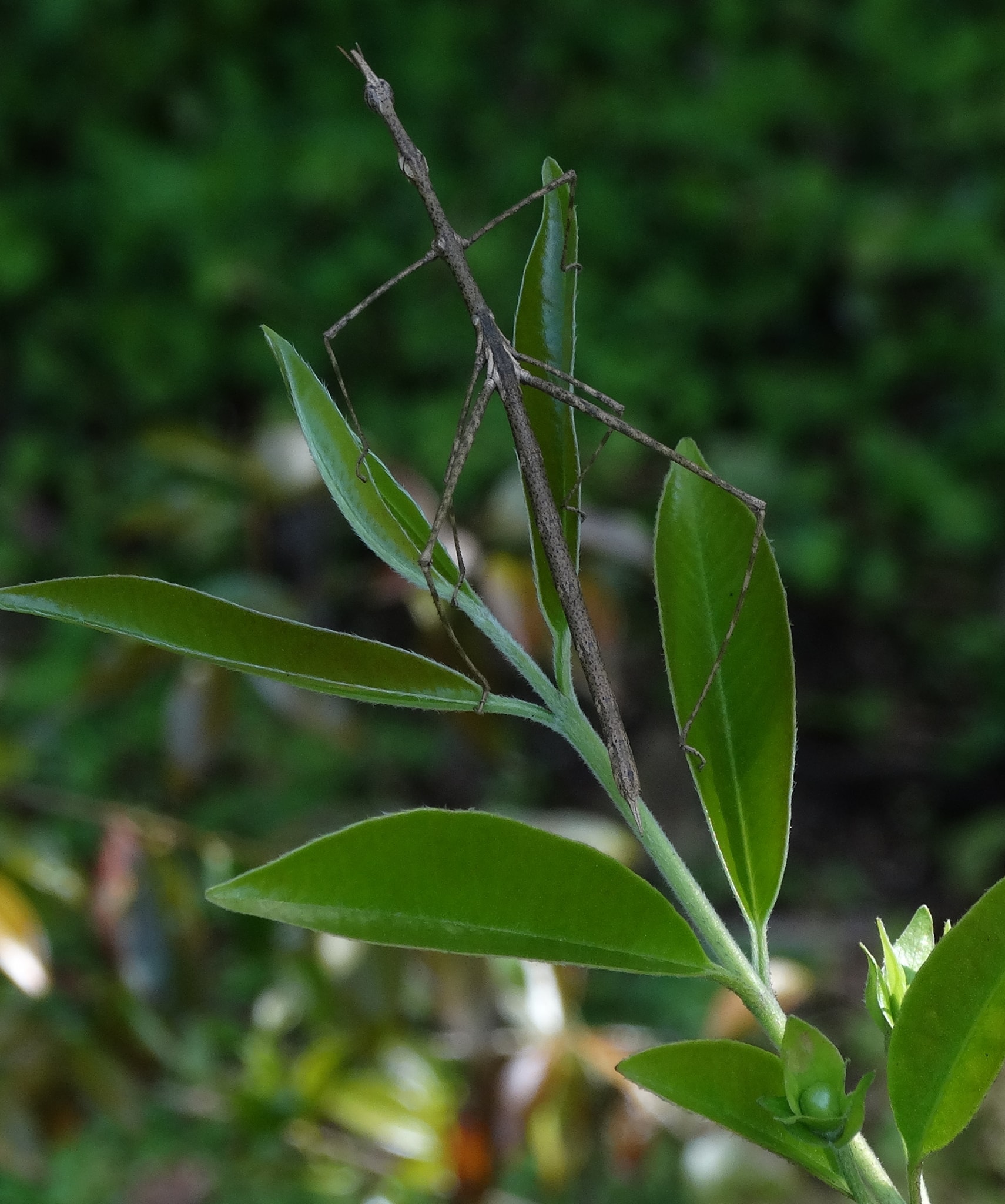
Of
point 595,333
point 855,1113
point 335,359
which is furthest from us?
point 595,333

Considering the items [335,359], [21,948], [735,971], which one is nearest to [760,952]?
[735,971]

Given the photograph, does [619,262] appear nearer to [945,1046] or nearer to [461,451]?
[461,451]

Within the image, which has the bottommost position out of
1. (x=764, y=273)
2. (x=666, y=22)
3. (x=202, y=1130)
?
(x=202, y=1130)

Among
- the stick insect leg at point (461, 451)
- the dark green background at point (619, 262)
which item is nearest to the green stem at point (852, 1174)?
the stick insect leg at point (461, 451)

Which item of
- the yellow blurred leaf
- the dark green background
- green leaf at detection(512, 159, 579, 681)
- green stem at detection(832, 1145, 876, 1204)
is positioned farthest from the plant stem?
the dark green background

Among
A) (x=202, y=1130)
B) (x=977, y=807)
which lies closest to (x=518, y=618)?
(x=202, y=1130)

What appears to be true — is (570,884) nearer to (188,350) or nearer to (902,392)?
(188,350)
